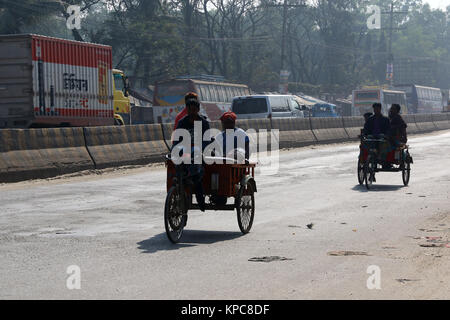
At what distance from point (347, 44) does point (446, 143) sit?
223 feet

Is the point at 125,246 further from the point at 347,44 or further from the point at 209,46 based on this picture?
the point at 347,44

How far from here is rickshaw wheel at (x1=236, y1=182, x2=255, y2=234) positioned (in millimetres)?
9648

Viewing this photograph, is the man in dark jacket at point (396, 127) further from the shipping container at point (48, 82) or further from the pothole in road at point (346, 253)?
the shipping container at point (48, 82)

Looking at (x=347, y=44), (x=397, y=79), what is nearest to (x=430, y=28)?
(x=397, y=79)

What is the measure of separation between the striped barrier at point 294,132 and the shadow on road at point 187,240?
18.9 metres

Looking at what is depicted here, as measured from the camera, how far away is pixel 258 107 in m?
32.2

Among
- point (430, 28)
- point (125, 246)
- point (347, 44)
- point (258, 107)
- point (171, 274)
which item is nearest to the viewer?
point (171, 274)

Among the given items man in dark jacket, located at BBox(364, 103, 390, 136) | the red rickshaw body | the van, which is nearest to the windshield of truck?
the van

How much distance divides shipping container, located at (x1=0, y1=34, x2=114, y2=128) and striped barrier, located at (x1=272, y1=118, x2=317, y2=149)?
23.1 feet

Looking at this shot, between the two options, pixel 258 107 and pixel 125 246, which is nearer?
pixel 125 246

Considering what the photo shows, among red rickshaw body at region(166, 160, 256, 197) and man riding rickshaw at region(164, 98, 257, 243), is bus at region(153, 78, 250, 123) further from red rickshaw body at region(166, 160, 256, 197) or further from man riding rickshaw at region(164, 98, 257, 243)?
red rickshaw body at region(166, 160, 256, 197)

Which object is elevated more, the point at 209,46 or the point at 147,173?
the point at 209,46

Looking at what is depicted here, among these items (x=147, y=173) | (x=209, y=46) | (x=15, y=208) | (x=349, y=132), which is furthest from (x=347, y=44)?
(x=15, y=208)

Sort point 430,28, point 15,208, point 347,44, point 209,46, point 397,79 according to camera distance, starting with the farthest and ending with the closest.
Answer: point 430,28 → point 397,79 → point 347,44 → point 209,46 → point 15,208
